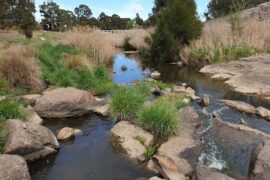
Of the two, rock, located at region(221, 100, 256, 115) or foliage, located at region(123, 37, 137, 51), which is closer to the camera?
rock, located at region(221, 100, 256, 115)

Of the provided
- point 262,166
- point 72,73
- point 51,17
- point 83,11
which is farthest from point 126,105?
point 83,11

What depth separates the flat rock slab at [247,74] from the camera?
37.6ft

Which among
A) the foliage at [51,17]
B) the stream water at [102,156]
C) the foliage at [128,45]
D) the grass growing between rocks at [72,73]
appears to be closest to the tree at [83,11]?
the foliage at [51,17]

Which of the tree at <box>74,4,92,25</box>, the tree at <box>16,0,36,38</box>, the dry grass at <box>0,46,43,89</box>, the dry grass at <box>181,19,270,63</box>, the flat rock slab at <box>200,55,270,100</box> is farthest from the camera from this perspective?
the tree at <box>74,4,92,25</box>

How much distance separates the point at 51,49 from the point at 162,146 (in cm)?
840

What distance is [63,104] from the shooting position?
8219 millimetres

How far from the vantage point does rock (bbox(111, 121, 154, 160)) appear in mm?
6230

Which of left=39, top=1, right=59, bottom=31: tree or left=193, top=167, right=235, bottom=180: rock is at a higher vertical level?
left=39, top=1, right=59, bottom=31: tree

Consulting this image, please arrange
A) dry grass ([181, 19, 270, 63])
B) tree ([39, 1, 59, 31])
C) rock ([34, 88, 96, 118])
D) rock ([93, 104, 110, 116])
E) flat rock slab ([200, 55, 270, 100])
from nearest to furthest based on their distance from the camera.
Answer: rock ([34, 88, 96, 118]) → rock ([93, 104, 110, 116]) → flat rock slab ([200, 55, 270, 100]) → dry grass ([181, 19, 270, 63]) → tree ([39, 1, 59, 31])

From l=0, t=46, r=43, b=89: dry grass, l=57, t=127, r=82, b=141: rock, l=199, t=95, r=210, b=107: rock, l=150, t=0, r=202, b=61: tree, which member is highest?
l=150, t=0, r=202, b=61: tree

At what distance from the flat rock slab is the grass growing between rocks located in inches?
185

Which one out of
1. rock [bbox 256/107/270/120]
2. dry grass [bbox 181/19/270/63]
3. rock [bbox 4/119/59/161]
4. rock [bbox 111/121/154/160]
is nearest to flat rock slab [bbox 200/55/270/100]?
dry grass [bbox 181/19/270/63]

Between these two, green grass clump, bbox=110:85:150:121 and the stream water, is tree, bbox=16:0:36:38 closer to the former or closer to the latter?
the stream water

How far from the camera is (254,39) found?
56.0 ft
